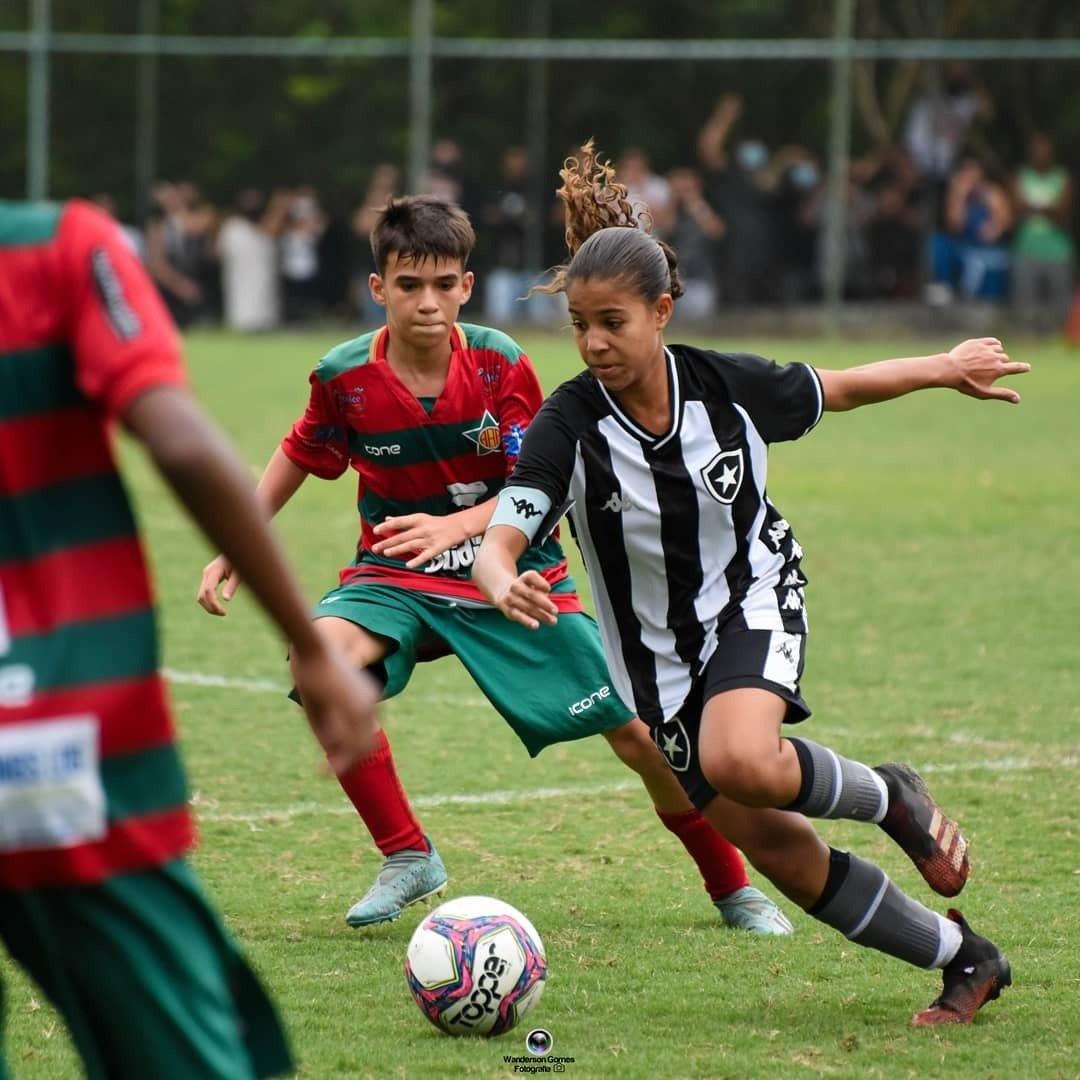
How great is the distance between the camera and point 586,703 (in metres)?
4.58

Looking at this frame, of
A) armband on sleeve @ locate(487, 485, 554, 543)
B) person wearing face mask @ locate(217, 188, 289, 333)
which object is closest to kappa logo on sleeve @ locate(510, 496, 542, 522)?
armband on sleeve @ locate(487, 485, 554, 543)

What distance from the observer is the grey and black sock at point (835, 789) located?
3.67m

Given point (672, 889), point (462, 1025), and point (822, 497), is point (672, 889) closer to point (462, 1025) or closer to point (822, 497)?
point (462, 1025)

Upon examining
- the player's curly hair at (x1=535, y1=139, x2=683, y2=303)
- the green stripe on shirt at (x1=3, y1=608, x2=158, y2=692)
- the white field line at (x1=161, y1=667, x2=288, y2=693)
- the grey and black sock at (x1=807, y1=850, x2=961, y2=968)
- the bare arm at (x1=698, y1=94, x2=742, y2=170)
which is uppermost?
Result: the bare arm at (x1=698, y1=94, x2=742, y2=170)

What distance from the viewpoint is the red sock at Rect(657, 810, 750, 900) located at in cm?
448

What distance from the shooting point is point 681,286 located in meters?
4.14

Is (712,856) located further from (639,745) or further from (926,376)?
(926,376)

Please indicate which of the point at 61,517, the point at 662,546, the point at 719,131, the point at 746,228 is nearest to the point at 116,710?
the point at 61,517

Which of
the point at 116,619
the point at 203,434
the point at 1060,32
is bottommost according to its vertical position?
the point at 116,619

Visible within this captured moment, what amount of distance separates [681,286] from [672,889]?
1.53m

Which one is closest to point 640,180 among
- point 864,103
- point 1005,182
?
point 864,103

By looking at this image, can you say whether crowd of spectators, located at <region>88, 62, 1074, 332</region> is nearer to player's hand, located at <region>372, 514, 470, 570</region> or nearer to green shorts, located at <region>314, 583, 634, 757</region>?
green shorts, located at <region>314, 583, 634, 757</region>

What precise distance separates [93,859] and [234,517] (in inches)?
16.3

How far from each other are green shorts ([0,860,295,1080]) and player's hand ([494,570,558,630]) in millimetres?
1198
